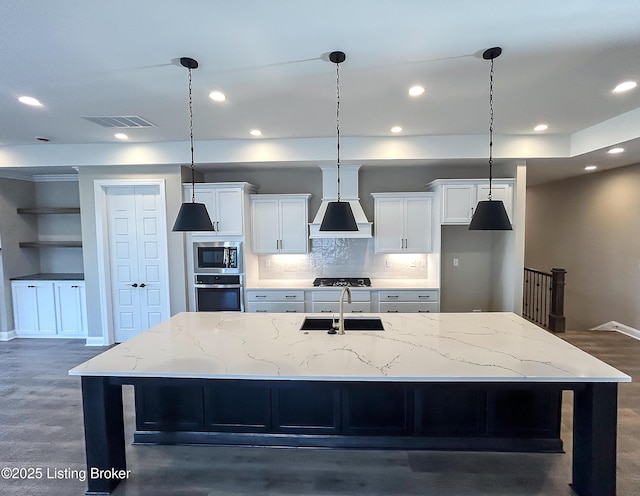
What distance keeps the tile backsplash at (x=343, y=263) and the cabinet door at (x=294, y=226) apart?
12.6 inches

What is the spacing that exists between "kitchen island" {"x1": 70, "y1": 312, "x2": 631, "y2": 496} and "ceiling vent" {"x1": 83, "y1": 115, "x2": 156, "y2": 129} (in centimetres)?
218

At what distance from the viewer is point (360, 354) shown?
7.38ft

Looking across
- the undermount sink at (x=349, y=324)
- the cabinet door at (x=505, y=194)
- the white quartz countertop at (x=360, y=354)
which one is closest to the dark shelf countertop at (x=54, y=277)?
the white quartz countertop at (x=360, y=354)

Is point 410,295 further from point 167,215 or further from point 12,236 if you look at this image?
point 12,236

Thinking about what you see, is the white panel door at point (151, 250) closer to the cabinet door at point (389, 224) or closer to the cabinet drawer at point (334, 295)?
the cabinet drawer at point (334, 295)

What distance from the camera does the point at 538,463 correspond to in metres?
2.46

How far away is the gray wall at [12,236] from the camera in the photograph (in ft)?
17.4

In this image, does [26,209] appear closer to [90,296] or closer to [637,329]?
[90,296]

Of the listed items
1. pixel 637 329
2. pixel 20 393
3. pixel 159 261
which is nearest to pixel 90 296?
pixel 159 261

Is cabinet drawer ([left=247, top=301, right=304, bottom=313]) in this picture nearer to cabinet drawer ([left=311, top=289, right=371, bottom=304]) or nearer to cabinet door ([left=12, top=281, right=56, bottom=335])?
cabinet drawer ([left=311, top=289, right=371, bottom=304])

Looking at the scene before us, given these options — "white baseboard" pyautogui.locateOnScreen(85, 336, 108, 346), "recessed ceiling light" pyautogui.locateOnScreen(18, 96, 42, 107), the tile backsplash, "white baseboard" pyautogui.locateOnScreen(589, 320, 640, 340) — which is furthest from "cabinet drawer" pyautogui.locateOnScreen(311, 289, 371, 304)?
"white baseboard" pyautogui.locateOnScreen(589, 320, 640, 340)

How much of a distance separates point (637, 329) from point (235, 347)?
6.10 metres

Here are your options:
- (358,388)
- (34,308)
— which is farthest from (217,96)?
(34,308)

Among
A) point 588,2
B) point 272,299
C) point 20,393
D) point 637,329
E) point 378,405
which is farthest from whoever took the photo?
point 637,329
